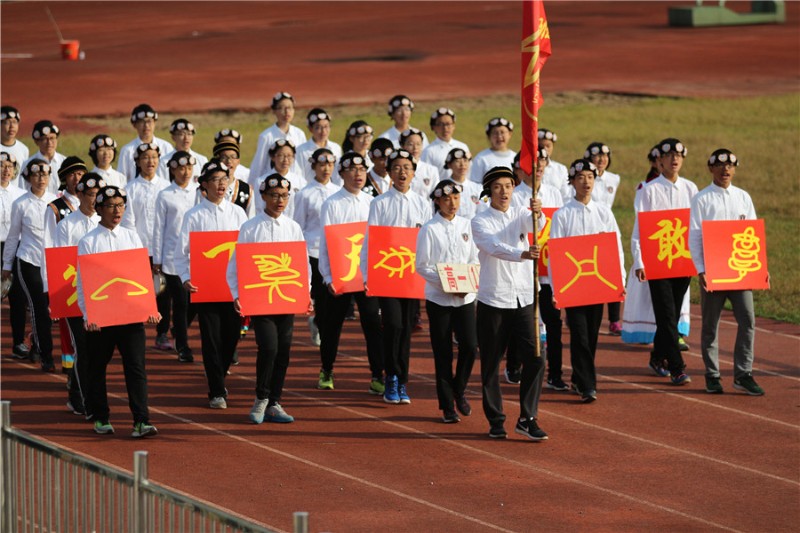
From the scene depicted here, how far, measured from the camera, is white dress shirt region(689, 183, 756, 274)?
12344mm

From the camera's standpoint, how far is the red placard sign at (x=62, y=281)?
11.4 metres

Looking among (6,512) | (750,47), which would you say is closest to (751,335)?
(6,512)

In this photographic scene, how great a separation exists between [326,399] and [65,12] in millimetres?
40618

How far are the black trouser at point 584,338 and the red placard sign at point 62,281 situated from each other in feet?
12.3

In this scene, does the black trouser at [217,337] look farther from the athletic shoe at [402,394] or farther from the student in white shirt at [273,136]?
the student in white shirt at [273,136]

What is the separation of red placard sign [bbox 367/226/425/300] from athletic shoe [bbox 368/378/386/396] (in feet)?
2.88

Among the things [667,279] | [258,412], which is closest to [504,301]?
[258,412]

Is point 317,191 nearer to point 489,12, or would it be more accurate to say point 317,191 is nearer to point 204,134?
point 204,134

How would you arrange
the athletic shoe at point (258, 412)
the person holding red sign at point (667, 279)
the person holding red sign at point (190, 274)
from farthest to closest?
1. the person holding red sign at point (667, 279)
2. the person holding red sign at point (190, 274)
3. the athletic shoe at point (258, 412)

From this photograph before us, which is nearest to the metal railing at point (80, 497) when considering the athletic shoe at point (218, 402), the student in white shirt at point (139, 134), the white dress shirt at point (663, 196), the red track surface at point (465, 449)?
the red track surface at point (465, 449)

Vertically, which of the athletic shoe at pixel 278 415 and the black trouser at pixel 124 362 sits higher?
the black trouser at pixel 124 362

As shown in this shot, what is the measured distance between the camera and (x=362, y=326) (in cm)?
1253

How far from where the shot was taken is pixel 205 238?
11844 millimetres

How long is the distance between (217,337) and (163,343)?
7.66ft
